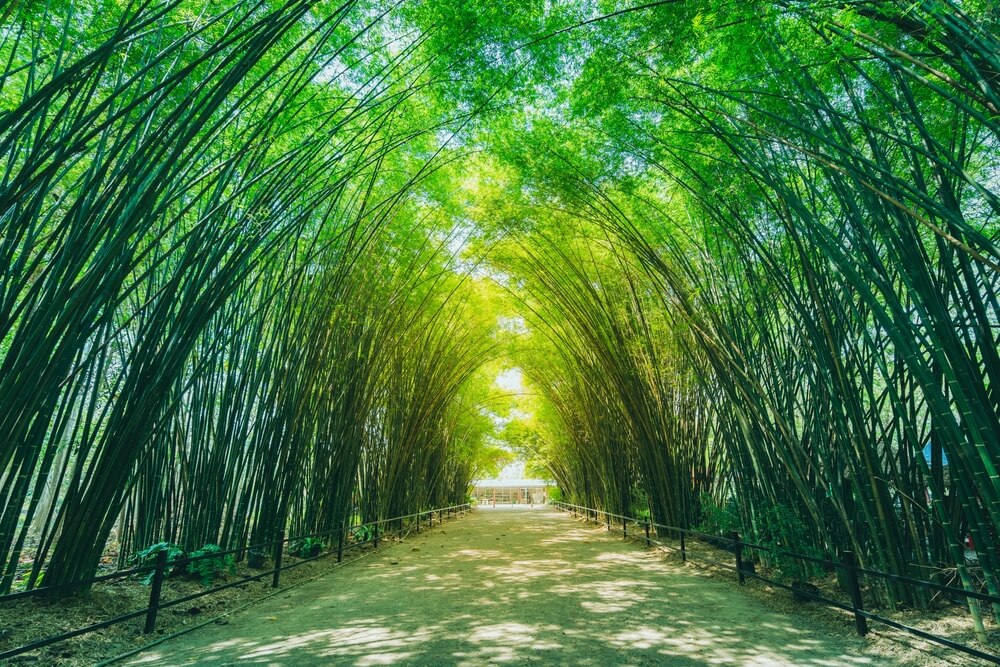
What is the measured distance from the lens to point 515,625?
2.90 metres

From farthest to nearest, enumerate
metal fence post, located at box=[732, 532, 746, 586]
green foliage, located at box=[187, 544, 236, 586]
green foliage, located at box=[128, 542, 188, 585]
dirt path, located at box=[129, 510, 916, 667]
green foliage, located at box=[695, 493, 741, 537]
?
Answer: green foliage, located at box=[695, 493, 741, 537]
metal fence post, located at box=[732, 532, 746, 586]
green foliage, located at box=[187, 544, 236, 586]
green foliage, located at box=[128, 542, 188, 585]
dirt path, located at box=[129, 510, 916, 667]

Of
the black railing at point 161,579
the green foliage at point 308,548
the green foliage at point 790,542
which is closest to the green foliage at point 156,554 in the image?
the black railing at point 161,579

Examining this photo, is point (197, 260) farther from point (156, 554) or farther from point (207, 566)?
point (207, 566)

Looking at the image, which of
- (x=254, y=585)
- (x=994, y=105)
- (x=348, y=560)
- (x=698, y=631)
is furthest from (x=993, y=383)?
(x=348, y=560)

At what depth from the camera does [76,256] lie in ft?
7.32

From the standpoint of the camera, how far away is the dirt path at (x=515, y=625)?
2365 mm

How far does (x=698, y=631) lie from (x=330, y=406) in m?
3.84

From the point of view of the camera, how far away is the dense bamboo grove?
2.22 meters

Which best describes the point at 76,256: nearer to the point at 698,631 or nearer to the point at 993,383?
the point at 698,631

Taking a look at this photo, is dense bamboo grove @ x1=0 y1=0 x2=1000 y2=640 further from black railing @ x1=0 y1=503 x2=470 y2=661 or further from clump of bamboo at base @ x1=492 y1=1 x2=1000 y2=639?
black railing @ x1=0 y1=503 x2=470 y2=661

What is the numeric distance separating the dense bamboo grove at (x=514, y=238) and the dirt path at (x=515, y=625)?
734mm

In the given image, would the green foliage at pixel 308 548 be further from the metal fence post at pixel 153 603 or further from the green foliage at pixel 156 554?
the metal fence post at pixel 153 603

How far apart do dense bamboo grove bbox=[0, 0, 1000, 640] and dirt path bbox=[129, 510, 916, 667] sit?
73cm

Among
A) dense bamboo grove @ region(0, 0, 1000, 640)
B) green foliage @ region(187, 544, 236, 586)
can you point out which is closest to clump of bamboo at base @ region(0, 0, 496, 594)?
dense bamboo grove @ region(0, 0, 1000, 640)
